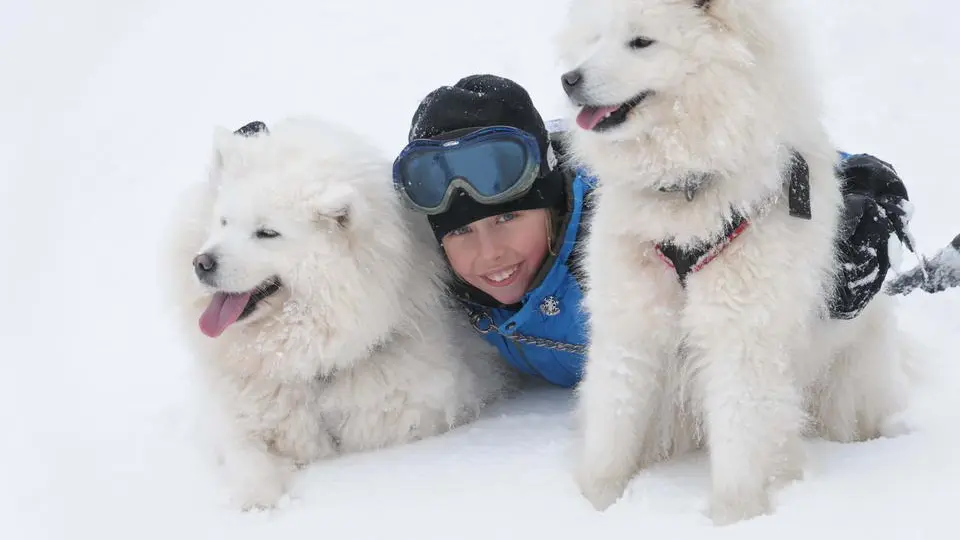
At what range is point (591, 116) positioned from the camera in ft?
8.09

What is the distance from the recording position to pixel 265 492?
10.1 ft

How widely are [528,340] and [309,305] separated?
1.00 m

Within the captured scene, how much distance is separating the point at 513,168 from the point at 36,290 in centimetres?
553

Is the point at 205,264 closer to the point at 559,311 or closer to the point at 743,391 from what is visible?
the point at 559,311

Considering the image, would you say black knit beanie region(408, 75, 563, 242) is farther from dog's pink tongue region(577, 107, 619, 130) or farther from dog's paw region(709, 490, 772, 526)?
dog's paw region(709, 490, 772, 526)

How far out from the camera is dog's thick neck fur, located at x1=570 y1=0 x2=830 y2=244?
2.37m

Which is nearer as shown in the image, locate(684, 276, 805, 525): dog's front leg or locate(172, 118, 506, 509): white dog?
locate(684, 276, 805, 525): dog's front leg

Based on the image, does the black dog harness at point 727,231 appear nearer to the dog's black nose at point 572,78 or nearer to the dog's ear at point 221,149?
the dog's black nose at point 572,78

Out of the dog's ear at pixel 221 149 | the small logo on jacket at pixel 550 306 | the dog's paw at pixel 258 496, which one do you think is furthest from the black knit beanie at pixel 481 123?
the dog's paw at pixel 258 496

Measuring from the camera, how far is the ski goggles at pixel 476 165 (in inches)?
135

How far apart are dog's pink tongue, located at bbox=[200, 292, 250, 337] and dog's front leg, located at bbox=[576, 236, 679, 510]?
1443 mm

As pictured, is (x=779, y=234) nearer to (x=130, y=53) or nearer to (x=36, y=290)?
(x=36, y=290)

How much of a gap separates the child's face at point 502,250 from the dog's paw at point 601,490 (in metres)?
0.99

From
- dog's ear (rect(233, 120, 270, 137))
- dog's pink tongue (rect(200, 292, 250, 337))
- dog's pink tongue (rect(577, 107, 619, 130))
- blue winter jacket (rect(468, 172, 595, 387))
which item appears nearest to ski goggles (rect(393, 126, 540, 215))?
blue winter jacket (rect(468, 172, 595, 387))
